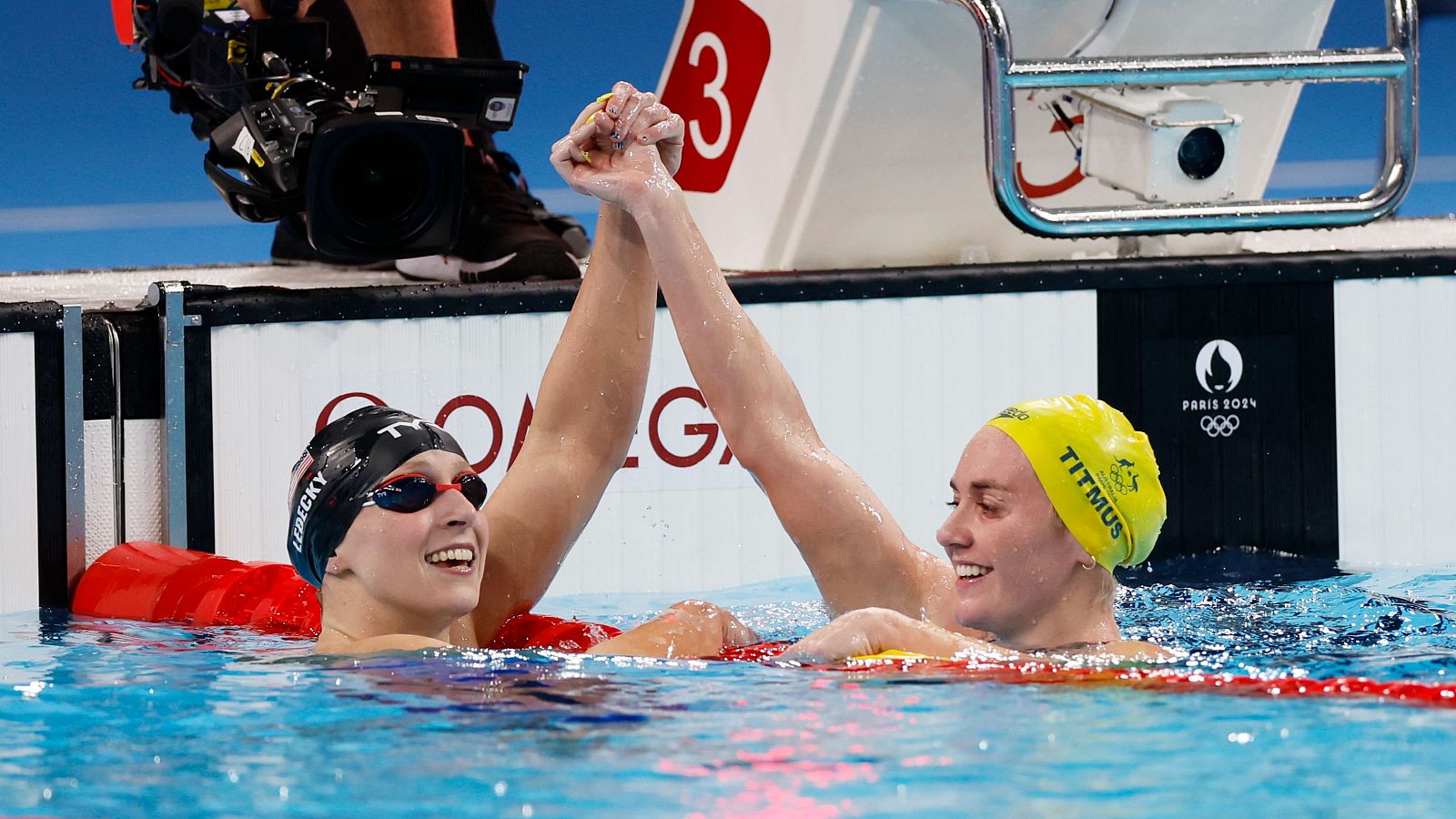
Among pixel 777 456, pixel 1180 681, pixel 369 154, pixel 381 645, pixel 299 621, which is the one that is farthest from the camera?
pixel 369 154

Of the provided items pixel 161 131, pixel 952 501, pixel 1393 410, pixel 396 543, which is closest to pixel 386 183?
pixel 396 543

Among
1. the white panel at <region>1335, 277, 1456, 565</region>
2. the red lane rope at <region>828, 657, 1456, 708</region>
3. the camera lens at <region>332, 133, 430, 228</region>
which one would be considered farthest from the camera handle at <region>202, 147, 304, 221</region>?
the white panel at <region>1335, 277, 1456, 565</region>

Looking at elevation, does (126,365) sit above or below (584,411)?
above

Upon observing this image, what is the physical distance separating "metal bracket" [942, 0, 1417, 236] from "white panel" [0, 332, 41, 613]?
6.89ft


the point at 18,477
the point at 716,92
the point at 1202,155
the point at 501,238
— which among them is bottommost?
the point at 18,477

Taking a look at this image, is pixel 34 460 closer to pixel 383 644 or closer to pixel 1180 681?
pixel 383 644

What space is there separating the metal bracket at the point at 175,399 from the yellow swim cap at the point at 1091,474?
6.08ft

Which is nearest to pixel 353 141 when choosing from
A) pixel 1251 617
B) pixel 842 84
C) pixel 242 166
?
pixel 242 166

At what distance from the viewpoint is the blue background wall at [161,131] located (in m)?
6.99

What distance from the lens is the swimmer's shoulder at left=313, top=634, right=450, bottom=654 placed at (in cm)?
255

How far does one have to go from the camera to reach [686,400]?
3916mm

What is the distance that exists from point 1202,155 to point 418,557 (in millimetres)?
2237

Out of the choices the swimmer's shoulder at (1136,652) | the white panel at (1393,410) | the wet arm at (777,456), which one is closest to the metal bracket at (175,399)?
the wet arm at (777,456)

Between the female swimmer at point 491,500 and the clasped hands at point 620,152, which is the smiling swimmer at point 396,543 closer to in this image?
the female swimmer at point 491,500
